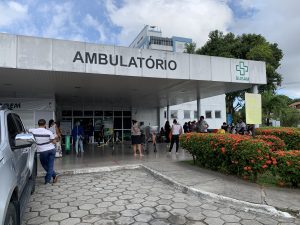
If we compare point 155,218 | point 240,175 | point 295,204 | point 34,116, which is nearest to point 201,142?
point 240,175

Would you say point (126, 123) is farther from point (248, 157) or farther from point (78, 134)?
point (248, 157)

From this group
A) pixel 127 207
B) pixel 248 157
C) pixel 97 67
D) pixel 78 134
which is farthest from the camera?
pixel 78 134

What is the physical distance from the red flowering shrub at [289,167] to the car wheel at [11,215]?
5.37 metres

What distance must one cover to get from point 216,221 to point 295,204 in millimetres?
1676

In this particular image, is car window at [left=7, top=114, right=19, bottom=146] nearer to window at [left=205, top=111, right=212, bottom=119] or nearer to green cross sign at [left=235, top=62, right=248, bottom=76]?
green cross sign at [left=235, top=62, right=248, bottom=76]

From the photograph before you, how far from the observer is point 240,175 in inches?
280

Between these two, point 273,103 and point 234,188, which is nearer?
point 234,188

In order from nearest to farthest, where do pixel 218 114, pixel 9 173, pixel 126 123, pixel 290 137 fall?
1. pixel 9 173
2. pixel 290 137
3. pixel 126 123
4. pixel 218 114

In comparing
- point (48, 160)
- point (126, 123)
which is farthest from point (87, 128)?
point (48, 160)

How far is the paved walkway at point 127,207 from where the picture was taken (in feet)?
14.8

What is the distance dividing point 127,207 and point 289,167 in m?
3.59

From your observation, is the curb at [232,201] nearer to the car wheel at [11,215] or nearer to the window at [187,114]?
the car wheel at [11,215]

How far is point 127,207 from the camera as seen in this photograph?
5.19m

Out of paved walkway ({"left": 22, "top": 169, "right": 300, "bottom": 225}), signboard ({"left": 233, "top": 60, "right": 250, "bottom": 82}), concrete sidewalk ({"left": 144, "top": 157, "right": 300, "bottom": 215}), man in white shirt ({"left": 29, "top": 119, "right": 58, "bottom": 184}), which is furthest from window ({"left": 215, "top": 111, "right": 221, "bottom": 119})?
man in white shirt ({"left": 29, "top": 119, "right": 58, "bottom": 184})
